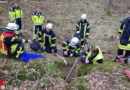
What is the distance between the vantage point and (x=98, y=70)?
4.80m

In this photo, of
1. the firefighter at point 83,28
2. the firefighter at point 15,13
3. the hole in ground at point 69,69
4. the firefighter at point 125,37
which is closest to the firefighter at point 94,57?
the hole in ground at point 69,69

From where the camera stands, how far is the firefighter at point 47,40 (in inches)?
235

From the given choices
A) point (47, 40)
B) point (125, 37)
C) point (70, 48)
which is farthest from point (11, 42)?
point (125, 37)

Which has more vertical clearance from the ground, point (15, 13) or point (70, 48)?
point (15, 13)

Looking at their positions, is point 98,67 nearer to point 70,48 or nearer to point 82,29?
point 70,48

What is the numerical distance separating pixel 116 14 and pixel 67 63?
10.3 metres

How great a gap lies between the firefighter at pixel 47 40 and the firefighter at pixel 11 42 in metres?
1.52

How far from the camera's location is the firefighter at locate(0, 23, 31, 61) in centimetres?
429

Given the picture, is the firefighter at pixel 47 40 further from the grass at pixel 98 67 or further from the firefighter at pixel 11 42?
the grass at pixel 98 67

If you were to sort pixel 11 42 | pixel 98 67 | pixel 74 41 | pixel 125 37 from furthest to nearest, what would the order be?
pixel 74 41, pixel 125 37, pixel 98 67, pixel 11 42

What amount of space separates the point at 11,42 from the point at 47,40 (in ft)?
6.57

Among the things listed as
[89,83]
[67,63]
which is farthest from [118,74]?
[67,63]

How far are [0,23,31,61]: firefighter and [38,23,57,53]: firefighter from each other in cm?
152

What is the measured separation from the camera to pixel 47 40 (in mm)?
6180
